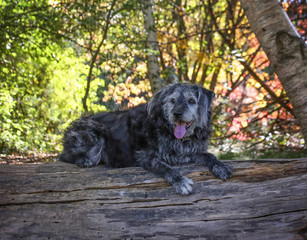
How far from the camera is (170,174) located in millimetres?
3713

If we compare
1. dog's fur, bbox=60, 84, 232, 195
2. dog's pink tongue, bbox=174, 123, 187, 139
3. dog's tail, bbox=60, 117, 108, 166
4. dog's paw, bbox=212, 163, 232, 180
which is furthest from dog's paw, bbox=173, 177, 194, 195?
dog's tail, bbox=60, 117, 108, 166

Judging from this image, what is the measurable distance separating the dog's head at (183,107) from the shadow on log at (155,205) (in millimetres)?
664

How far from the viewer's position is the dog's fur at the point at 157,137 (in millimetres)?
4016

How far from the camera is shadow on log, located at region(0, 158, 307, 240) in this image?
3078mm

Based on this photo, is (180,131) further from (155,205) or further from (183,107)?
(155,205)

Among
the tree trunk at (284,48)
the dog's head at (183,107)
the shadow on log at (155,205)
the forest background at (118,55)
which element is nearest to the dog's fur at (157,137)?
the dog's head at (183,107)

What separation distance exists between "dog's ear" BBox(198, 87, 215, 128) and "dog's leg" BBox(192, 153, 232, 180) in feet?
1.63

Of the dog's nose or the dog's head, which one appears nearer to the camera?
the dog's nose

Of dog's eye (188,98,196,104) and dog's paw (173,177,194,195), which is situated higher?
dog's eye (188,98,196,104)

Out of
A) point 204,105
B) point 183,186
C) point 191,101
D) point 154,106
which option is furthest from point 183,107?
point 183,186

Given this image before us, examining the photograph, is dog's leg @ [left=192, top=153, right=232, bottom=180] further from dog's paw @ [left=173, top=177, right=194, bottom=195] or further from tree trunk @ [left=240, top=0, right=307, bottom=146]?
tree trunk @ [left=240, top=0, right=307, bottom=146]

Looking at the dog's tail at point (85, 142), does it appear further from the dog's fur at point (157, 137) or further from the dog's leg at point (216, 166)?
the dog's leg at point (216, 166)

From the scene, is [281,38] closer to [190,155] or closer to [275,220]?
[190,155]

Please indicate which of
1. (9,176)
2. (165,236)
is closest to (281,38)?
(165,236)
